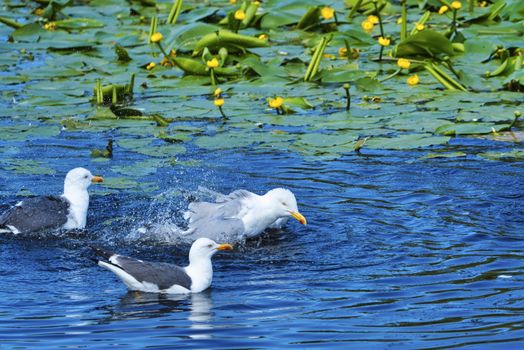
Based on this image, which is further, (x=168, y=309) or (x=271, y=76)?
(x=271, y=76)

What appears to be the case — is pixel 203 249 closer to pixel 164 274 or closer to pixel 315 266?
pixel 164 274

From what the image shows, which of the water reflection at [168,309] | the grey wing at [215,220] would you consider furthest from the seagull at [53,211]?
the water reflection at [168,309]

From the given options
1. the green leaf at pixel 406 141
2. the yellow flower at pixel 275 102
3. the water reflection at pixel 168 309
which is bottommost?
the water reflection at pixel 168 309

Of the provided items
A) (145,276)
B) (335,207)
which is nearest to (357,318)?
(145,276)

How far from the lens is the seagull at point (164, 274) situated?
7723mm

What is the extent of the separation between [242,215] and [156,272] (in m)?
1.60

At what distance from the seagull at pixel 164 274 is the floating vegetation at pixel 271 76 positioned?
338 centimetres

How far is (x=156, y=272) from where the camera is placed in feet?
25.5

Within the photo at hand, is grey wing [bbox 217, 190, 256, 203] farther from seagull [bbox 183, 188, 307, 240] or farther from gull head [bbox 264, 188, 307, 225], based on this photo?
gull head [bbox 264, 188, 307, 225]

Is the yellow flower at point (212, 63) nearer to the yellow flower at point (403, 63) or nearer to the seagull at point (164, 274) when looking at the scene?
the yellow flower at point (403, 63)

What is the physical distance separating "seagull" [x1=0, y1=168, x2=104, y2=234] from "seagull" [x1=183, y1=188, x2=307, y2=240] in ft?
3.09

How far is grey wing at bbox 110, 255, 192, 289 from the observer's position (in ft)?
25.3

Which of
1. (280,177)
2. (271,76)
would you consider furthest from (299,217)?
(271,76)

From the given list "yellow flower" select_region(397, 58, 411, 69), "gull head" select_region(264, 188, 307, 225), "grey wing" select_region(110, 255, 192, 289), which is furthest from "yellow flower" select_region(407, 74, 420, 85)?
"grey wing" select_region(110, 255, 192, 289)
